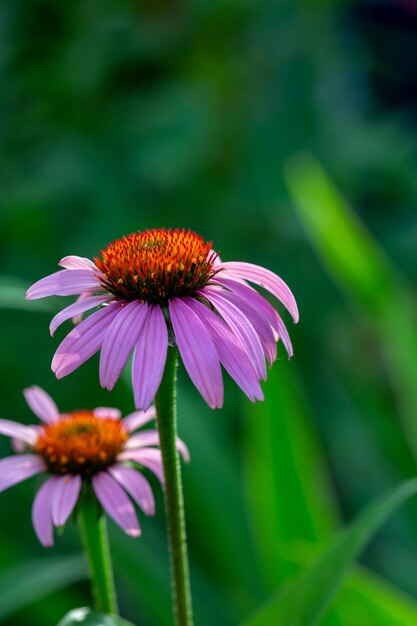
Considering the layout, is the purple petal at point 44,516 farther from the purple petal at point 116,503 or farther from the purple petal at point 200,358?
the purple petal at point 200,358

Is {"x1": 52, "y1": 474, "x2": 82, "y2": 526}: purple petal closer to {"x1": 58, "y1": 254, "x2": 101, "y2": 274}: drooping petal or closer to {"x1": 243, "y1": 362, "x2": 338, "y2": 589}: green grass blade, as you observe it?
{"x1": 58, "y1": 254, "x2": 101, "y2": 274}: drooping petal

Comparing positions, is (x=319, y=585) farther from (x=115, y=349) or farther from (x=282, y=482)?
(x=282, y=482)

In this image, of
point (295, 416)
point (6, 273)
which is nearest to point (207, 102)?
point (6, 273)

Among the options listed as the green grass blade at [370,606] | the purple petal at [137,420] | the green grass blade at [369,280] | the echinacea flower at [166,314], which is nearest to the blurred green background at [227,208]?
the green grass blade at [369,280]

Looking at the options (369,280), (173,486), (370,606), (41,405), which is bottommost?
(370,606)

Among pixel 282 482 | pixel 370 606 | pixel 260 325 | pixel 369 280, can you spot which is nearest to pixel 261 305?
pixel 260 325

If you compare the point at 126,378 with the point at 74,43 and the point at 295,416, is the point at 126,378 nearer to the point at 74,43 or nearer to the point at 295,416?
the point at 295,416
